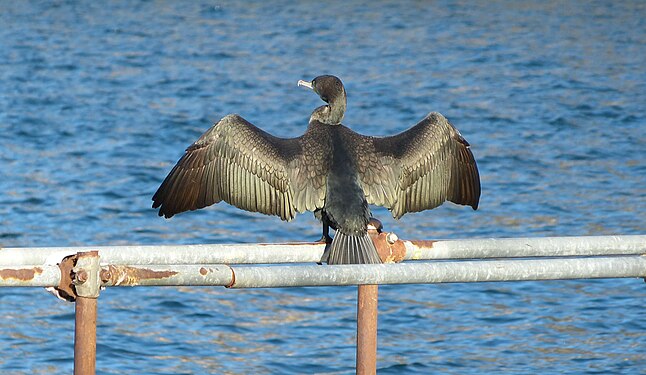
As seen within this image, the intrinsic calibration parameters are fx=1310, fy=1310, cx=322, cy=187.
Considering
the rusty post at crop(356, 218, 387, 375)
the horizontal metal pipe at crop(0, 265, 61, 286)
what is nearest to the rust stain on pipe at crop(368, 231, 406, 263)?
the rusty post at crop(356, 218, 387, 375)

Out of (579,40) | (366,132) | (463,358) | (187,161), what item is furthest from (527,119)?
(187,161)

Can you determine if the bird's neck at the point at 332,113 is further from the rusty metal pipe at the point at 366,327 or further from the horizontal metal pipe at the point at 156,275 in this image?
the horizontal metal pipe at the point at 156,275

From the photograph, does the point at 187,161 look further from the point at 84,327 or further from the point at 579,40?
the point at 579,40

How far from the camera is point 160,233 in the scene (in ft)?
37.7

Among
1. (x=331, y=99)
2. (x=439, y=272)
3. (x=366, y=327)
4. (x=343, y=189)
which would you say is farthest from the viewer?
(x=331, y=99)

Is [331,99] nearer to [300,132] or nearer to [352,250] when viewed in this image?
[352,250]

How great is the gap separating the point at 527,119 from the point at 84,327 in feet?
39.8

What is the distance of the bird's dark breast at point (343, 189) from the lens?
5688mm

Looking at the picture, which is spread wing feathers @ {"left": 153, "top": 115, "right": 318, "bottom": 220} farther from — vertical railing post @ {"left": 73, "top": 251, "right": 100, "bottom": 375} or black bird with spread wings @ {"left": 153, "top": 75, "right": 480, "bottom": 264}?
vertical railing post @ {"left": 73, "top": 251, "right": 100, "bottom": 375}

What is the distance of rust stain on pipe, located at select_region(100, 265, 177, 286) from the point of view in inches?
157

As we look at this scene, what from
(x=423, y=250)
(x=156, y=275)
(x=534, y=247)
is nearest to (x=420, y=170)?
(x=423, y=250)

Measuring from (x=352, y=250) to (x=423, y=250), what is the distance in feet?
1.45

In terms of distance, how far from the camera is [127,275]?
13.1ft

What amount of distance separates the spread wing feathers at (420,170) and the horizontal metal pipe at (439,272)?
1534 mm
